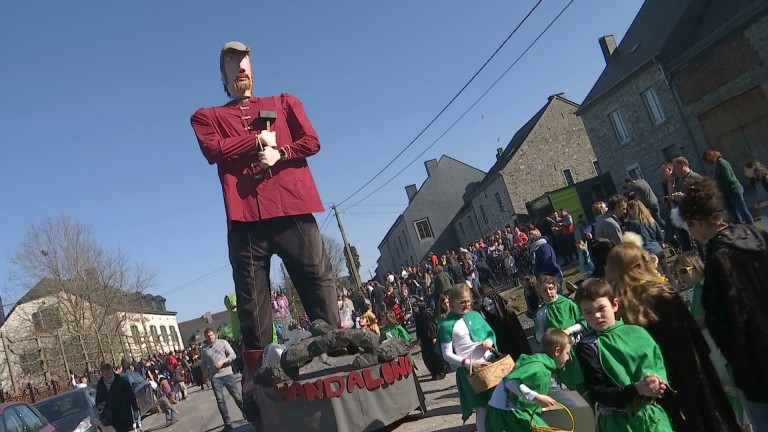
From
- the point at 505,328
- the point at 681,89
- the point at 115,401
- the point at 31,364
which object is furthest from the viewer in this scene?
the point at 31,364

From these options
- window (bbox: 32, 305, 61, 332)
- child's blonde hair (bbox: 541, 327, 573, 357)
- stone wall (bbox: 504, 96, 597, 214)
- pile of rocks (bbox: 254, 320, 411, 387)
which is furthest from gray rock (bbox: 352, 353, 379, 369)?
stone wall (bbox: 504, 96, 597, 214)

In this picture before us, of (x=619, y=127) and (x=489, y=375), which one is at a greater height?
(x=619, y=127)

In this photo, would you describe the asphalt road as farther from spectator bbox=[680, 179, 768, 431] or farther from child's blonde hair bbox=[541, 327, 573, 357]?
spectator bbox=[680, 179, 768, 431]

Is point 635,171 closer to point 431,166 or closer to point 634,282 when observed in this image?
point 634,282

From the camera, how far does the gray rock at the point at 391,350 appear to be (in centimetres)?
740

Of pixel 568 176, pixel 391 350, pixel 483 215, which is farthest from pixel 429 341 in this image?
pixel 483 215

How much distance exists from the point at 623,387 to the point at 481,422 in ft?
6.01

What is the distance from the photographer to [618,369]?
3.46 metres

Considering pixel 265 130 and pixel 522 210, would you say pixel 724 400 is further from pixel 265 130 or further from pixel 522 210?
pixel 522 210

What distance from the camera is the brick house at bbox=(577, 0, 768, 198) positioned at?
22.5 metres

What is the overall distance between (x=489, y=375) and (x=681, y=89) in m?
Answer: 24.2

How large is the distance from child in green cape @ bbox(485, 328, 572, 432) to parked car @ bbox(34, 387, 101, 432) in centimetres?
1031

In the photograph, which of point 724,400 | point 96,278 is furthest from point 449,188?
point 724,400


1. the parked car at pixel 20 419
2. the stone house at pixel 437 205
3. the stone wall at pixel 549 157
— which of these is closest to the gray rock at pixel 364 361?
the parked car at pixel 20 419
